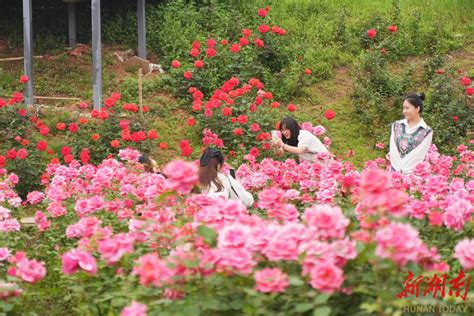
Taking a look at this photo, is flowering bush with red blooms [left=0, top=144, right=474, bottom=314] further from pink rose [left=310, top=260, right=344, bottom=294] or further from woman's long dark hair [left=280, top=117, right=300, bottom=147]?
woman's long dark hair [left=280, top=117, right=300, bottom=147]

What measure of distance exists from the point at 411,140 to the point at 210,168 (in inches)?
71.8

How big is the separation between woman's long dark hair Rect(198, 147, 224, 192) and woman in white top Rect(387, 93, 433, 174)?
5.30ft

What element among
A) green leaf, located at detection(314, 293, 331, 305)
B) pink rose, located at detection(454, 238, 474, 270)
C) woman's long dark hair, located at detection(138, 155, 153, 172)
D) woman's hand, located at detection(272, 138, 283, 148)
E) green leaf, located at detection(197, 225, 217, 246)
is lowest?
woman's long dark hair, located at detection(138, 155, 153, 172)

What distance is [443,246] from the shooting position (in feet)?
11.6

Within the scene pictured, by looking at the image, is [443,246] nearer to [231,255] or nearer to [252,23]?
[231,255]

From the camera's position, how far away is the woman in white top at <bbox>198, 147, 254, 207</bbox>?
5066 mm

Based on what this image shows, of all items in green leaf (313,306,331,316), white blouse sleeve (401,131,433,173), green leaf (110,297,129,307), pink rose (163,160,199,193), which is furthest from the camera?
white blouse sleeve (401,131,433,173)

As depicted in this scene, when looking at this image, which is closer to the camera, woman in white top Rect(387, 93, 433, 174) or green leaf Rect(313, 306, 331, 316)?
green leaf Rect(313, 306, 331, 316)

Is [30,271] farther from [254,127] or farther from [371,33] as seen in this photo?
[371,33]

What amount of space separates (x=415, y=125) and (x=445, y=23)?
783 cm

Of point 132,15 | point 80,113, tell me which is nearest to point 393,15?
point 132,15

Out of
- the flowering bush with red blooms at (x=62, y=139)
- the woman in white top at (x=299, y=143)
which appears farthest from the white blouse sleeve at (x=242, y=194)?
the flowering bush with red blooms at (x=62, y=139)

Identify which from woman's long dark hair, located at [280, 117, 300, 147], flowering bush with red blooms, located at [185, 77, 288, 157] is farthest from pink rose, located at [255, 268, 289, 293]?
flowering bush with red blooms, located at [185, 77, 288, 157]

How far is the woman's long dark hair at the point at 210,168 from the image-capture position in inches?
200
